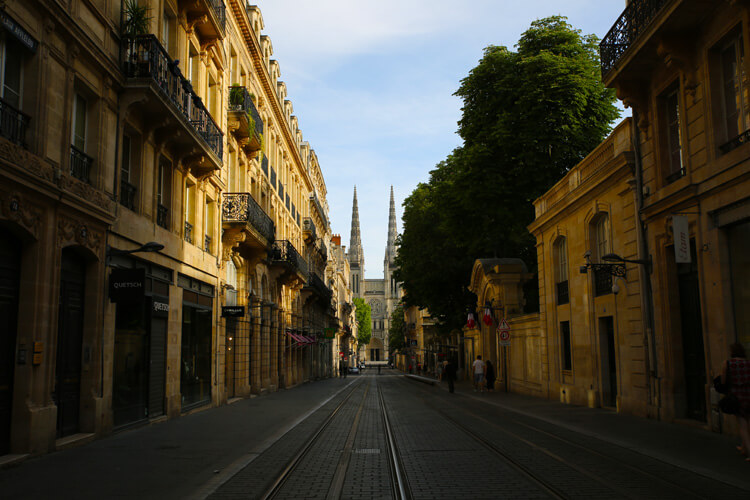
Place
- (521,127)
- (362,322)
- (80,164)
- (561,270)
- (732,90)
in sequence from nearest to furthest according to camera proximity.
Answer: (80,164) → (732,90) → (561,270) → (521,127) → (362,322)

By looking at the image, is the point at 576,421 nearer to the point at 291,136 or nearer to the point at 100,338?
the point at 100,338

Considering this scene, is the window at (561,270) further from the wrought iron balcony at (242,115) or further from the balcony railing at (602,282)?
the wrought iron balcony at (242,115)

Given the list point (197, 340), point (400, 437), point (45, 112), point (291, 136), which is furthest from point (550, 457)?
point (291, 136)

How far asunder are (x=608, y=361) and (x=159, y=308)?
1242 cm

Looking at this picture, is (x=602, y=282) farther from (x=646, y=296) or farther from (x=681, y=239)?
(x=681, y=239)

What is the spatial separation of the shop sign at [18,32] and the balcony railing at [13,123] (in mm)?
1008

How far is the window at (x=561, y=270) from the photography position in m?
22.0

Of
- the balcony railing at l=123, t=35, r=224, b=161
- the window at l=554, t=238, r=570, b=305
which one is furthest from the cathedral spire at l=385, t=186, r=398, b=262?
the balcony railing at l=123, t=35, r=224, b=161

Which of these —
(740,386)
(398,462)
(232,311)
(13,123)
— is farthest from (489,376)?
(13,123)

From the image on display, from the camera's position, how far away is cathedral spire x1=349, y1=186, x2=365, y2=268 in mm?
176250

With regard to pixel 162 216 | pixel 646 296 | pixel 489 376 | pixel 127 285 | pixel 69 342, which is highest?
pixel 162 216

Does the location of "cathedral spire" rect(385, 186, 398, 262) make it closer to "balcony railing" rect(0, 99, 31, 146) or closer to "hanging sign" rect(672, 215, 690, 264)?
"hanging sign" rect(672, 215, 690, 264)

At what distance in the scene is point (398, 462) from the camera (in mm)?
9398

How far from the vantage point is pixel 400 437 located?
495 inches
